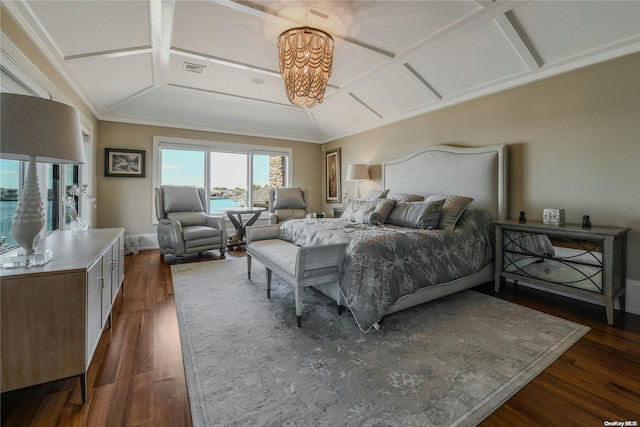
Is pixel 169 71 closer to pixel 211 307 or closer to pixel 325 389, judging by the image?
pixel 211 307

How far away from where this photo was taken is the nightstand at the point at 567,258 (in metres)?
2.35

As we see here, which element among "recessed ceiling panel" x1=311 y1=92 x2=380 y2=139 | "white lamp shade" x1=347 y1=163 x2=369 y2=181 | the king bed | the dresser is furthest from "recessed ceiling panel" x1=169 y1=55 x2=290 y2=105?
the dresser

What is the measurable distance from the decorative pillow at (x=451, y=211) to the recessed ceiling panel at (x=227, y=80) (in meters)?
3.04

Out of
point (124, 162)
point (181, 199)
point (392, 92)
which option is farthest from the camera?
point (124, 162)

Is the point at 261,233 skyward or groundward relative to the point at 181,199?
groundward

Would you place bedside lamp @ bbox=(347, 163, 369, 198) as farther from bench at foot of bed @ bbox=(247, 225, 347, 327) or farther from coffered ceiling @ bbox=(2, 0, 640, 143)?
bench at foot of bed @ bbox=(247, 225, 347, 327)

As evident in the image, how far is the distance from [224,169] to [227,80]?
7.16ft

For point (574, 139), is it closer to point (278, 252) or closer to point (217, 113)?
point (278, 252)

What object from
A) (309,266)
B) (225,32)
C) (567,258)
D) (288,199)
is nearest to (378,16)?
(225,32)

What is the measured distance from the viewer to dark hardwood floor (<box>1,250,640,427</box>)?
1365 mm

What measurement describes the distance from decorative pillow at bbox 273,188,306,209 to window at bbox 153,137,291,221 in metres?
0.94

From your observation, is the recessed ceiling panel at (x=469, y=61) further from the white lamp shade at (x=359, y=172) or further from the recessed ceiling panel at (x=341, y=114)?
the white lamp shade at (x=359, y=172)

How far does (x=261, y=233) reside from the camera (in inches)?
136

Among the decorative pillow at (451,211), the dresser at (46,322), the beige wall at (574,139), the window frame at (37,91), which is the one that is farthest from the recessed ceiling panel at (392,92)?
the dresser at (46,322)
